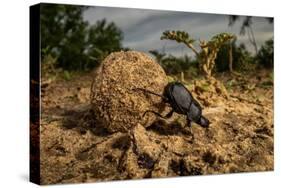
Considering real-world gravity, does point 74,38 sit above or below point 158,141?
above

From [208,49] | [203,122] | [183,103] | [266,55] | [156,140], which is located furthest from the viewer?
[266,55]

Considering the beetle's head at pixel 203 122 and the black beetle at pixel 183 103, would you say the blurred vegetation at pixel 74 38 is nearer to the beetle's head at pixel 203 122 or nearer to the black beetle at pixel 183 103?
the black beetle at pixel 183 103

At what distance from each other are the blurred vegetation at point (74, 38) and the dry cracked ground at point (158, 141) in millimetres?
283

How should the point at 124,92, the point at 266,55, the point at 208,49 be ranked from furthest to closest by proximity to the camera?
the point at 266,55 → the point at 208,49 → the point at 124,92

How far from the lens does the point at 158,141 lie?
691 centimetres

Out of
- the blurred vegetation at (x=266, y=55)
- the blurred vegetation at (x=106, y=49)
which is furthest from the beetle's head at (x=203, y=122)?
the blurred vegetation at (x=266, y=55)

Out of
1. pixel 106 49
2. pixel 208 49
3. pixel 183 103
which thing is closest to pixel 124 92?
pixel 183 103

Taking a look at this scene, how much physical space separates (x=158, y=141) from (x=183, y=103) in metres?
0.57

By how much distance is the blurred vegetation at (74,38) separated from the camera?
23.2ft

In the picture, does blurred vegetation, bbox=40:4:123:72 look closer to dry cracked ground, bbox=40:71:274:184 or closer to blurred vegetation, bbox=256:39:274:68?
dry cracked ground, bbox=40:71:274:184

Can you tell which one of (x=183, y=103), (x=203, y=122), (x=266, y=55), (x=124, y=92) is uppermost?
(x=266, y=55)

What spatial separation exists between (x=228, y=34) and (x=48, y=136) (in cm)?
272

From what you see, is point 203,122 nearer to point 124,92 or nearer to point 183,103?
point 183,103

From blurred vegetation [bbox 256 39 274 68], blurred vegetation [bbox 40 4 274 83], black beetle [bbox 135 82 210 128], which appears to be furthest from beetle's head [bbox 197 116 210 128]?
blurred vegetation [bbox 256 39 274 68]
